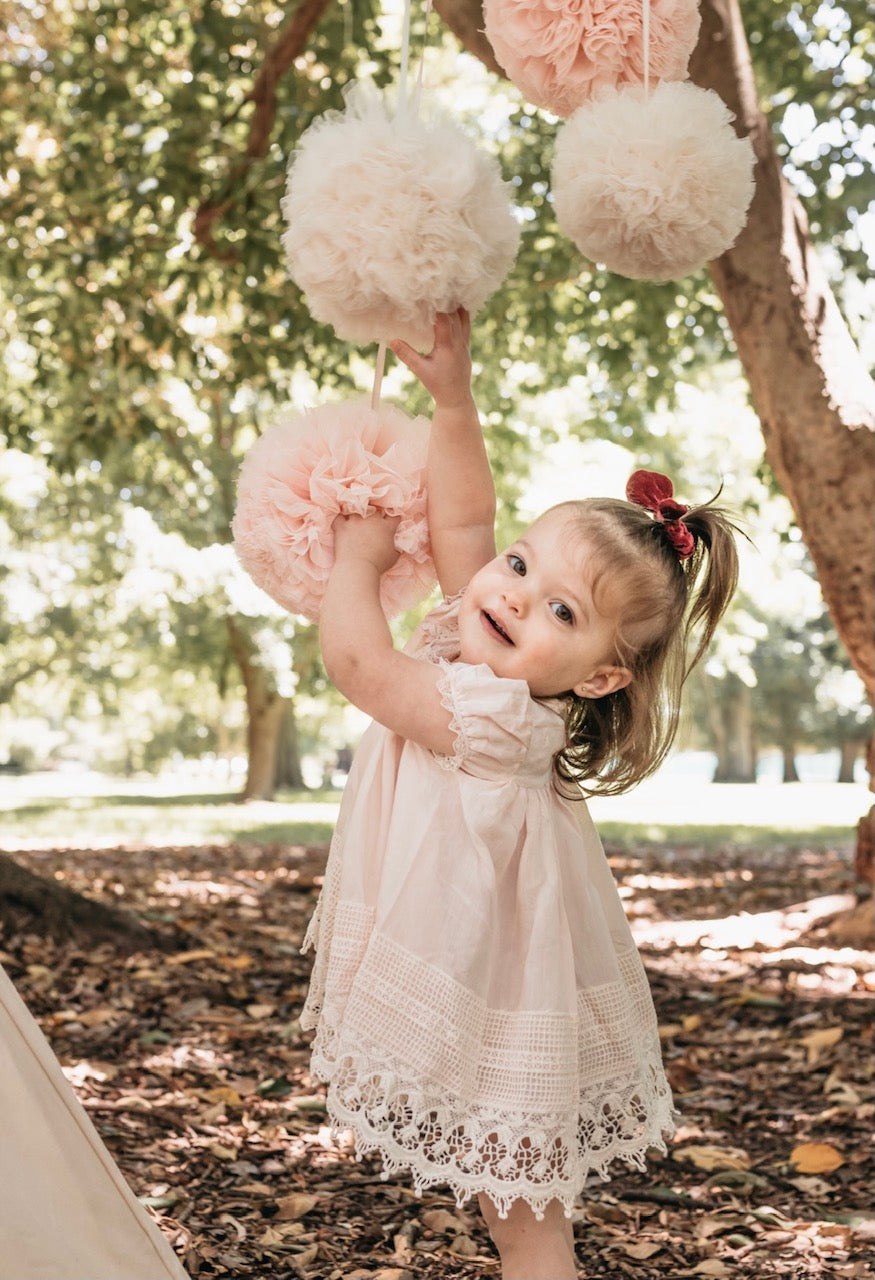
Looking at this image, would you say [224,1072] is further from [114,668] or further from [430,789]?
[114,668]

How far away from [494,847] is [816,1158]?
2.16 m

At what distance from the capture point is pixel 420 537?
220 cm

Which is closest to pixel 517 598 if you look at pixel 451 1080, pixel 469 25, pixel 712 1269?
pixel 451 1080

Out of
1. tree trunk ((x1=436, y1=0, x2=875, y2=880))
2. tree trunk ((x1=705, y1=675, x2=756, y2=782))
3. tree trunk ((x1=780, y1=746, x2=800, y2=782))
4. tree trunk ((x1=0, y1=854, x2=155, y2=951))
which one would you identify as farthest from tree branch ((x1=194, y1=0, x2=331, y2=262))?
tree trunk ((x1=780, y1=746, x2=800, y2=782))

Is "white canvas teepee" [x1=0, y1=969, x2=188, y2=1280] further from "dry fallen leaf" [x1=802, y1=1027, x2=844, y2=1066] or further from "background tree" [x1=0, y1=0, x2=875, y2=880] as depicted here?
"background tree" [x1=0, y1=0, x2=875, y2=880]

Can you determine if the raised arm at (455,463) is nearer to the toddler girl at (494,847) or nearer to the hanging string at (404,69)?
the toddler girl at (494,847)

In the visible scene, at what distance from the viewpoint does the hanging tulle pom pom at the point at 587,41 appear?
2199 mm

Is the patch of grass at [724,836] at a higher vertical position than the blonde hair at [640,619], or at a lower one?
lower

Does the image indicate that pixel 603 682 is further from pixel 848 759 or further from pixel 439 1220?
pixel 848 759

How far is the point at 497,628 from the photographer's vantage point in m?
2.09

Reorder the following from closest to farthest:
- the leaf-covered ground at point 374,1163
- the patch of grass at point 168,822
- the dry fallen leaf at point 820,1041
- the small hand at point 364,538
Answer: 1. the small hand at point 364,538
2. the leaf-covered ground at point 374,1163
3. the dry fallen leaf at point 820,1041
4. the patch of grass at point 168,822

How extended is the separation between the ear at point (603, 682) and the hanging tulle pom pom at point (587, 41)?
99 cm

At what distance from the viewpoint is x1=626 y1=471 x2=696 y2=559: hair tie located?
213 cm

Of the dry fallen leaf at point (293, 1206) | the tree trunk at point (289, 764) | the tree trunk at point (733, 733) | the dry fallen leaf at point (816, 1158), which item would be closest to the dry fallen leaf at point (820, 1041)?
the dry fallen leaf at point (816, 1158)
